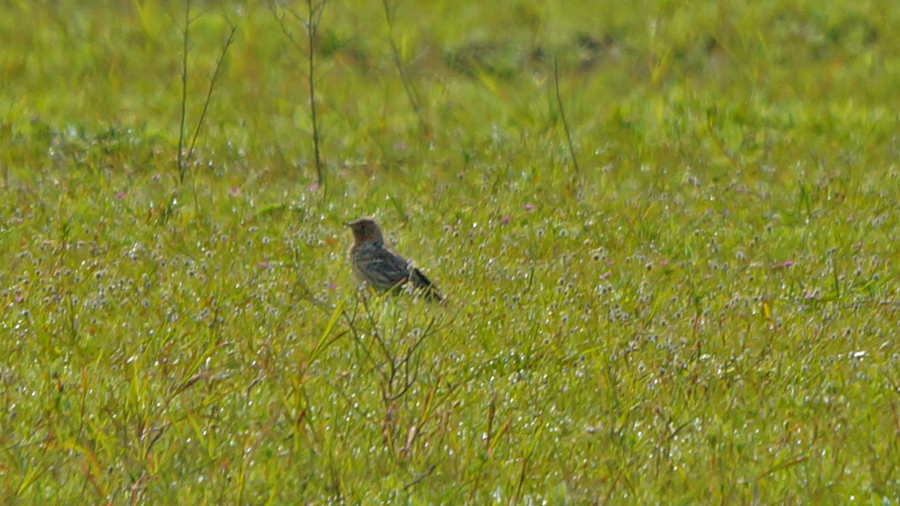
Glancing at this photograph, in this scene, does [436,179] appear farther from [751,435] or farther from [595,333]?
[751,435]

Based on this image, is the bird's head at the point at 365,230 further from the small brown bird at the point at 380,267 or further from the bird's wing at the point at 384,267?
the bird's wing at the point at 384,267

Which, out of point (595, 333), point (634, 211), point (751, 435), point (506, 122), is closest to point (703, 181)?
point (634, 211)

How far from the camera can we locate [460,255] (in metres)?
7.82

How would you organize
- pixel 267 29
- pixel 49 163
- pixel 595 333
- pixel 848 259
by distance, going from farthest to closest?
pixel 267 29 < pixel 49 163 < pixel 848 259 < pixel 595 333

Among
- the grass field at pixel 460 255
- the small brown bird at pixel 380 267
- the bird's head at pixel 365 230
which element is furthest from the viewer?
the bird's head at pixel 365 230

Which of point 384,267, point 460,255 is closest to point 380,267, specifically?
point 384,267

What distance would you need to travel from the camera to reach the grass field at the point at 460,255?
4625 millimetres

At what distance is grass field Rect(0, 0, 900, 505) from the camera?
182 inches

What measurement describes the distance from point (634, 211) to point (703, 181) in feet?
4.63

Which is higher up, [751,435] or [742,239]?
[742,239]

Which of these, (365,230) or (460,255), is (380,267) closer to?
(365,230)

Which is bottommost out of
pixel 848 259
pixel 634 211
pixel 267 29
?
pixel 848 259

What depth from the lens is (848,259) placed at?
7.98 meters

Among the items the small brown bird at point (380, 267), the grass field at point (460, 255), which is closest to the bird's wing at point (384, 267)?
the small brown bird at point (380, 267)
